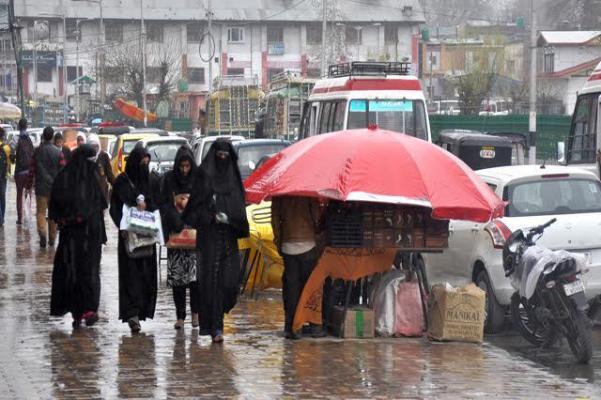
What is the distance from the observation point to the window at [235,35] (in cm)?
9438

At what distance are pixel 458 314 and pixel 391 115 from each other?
45.6 feet

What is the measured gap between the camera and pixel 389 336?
12.4m

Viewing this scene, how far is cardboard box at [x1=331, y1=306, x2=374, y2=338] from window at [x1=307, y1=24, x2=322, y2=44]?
83075 mm

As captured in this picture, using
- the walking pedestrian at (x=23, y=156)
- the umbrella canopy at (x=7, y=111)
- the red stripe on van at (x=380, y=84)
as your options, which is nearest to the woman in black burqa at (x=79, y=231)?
the walking pedestrian at (x=23, y=156)

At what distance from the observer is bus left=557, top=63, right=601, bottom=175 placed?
21.2 m

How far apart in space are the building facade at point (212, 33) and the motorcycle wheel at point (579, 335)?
78833mm

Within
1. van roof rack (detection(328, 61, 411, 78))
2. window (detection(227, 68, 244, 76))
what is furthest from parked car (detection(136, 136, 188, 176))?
window (detection(227, 68, 244, 76))

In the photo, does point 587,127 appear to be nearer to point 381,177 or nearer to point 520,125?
point 381,177

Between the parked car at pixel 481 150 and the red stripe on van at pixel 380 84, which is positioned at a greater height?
the red stripe on van at pixel 380 84

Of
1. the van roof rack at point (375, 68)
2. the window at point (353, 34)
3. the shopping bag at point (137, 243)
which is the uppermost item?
the window at point (353, 34)

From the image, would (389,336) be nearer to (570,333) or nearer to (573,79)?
(570,333)

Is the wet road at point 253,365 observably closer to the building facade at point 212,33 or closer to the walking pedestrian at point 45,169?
the walking pedestrian at point 45,169

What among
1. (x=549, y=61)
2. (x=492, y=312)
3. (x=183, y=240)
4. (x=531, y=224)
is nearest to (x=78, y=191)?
(x=183, y=240)

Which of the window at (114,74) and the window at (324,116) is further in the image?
the window at (114,74)
